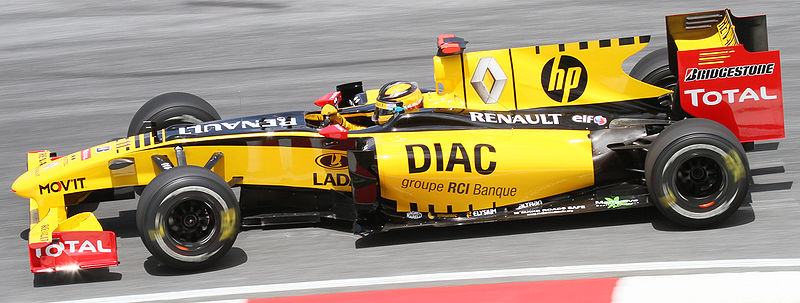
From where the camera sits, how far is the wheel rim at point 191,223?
620 cm

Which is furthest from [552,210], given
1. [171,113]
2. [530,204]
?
[171,113]

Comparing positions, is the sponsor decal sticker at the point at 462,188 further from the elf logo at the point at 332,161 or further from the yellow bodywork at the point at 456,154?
the elf logo at the point at 332,161

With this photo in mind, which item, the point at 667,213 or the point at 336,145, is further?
the point at 336,145

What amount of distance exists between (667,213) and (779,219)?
905 mm

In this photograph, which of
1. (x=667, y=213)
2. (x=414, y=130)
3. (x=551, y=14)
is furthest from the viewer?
(x=551, y=14)

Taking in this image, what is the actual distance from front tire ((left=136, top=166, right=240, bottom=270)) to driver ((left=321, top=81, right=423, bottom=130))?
122 cm

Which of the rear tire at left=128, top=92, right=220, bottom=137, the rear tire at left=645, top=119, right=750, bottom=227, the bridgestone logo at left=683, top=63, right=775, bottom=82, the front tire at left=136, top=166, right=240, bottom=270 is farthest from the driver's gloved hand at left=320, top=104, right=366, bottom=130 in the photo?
the bridgestone logo at left=683, top=63, right=775, bottom=82

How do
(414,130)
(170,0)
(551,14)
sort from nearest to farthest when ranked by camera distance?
(414,130), (551,14), (170,0)

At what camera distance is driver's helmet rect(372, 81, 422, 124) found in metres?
7.04

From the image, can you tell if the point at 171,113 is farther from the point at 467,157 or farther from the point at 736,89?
the point at 736,89

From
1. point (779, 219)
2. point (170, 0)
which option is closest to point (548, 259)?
point (779, 219)

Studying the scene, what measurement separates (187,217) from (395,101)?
1850 millimetres

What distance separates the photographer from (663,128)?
679 cm

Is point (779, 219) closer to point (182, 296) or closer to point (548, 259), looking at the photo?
point (548, 259)
